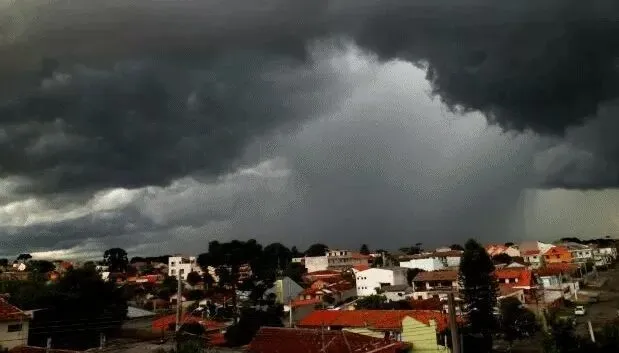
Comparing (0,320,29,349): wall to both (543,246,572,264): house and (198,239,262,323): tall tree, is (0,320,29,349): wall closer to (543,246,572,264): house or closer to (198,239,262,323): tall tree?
(198,239,262,323): tall tree

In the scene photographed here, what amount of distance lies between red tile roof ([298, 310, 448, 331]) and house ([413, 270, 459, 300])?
29.7m

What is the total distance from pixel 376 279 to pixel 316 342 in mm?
57624

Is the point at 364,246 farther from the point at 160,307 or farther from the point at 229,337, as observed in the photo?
the point at 229,337

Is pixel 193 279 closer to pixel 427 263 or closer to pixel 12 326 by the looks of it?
pixel 427 263

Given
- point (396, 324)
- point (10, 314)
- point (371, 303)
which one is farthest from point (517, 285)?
point (10, 314)

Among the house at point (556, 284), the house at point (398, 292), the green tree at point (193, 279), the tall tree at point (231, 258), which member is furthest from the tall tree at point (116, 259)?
the house at point (556, 284)

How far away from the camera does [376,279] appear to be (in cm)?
9225

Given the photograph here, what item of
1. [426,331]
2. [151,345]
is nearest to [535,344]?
[426,331]

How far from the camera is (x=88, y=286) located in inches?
2141

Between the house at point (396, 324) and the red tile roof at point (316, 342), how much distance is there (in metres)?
2.28

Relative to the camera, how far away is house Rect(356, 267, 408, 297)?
91812mm

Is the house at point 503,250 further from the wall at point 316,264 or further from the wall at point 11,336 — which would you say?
the wall at point 11,336

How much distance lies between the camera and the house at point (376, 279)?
301 ft

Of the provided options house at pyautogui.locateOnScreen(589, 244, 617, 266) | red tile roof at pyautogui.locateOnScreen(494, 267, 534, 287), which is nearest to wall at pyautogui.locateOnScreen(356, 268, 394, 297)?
red tile roof at pyautogui.locateOnScreen(494, 267, 534, 287)
